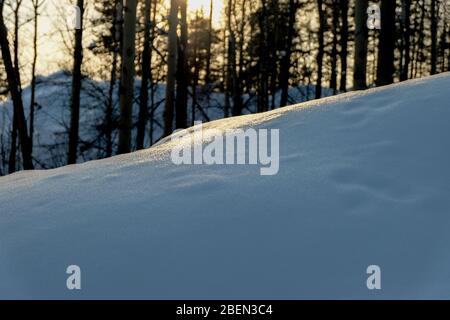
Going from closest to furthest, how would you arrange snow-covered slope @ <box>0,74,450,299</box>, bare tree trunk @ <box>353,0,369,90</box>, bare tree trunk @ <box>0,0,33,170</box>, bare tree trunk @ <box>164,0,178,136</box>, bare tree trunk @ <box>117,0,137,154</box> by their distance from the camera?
snow-covered slope @ <box>0,74,450,299</box> < bare tree trunk @ <box>353,0,369,90</box> < bare tree trunk @ <box>117,0,137,154</box> < bare tree trunk @ <box>0,0,33,170</box> < bare tree trunk @ <box>164,0,178,136</box>

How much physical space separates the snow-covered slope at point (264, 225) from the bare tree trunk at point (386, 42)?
4.61 metres

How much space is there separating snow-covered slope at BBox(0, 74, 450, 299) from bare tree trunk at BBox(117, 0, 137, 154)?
453 centimetres

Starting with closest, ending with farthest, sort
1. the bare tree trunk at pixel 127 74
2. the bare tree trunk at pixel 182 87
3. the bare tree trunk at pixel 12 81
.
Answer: the bare tree trunk at pixel 127 74
the bare tree trunk at pixel 12 81
the bare tree trunk at pixel 182 87

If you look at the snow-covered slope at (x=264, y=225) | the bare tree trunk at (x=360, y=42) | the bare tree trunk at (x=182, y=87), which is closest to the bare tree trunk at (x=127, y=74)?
the bare tree trunk at (x=182, y=87)

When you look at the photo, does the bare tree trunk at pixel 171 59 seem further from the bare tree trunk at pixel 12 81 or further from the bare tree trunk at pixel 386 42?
the bare tree trunk at pixel 386 42

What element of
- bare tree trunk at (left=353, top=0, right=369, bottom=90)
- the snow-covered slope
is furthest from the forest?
the snow-covered slope

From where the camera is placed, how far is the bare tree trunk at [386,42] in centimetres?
732

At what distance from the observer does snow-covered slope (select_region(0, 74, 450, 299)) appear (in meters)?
2.01

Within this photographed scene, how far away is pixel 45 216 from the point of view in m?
2.58

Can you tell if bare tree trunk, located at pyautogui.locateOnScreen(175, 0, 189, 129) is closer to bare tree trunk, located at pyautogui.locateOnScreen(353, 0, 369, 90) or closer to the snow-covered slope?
bare tree trunk, located at pyautogui.locateOnScreen(353, 0, 369, 90)

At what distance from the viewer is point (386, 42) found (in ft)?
24.3

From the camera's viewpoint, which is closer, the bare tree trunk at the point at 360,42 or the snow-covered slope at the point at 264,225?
the snow-covered slope at the point at 264,225

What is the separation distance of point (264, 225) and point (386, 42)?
5.94m

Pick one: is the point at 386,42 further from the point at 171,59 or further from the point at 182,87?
the point at 182,87
